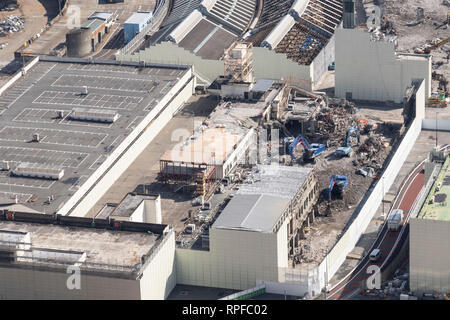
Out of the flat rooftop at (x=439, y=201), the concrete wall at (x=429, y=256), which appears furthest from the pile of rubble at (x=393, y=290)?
the flat rooftop at (x=439, y=201)

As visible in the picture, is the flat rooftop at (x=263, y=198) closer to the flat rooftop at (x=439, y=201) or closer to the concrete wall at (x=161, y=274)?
the concrete wall at (x=161, y=274)

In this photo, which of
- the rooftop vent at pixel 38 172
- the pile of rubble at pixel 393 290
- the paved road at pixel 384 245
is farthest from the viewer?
the rooftop vent at pixel 38 172

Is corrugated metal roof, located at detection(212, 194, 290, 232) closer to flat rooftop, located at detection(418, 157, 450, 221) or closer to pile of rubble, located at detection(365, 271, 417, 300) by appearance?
pile of rubble, located at detection(365, 271, 417, 300)

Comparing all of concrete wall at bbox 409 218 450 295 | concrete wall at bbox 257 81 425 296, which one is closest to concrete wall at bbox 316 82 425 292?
concrete wall at bbox 257 81 425 296

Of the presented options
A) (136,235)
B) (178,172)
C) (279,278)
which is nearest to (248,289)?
(279,278)

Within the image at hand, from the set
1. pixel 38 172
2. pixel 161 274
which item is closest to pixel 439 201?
pixel 161 274

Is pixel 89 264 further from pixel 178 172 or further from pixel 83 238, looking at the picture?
pixel 178 172
